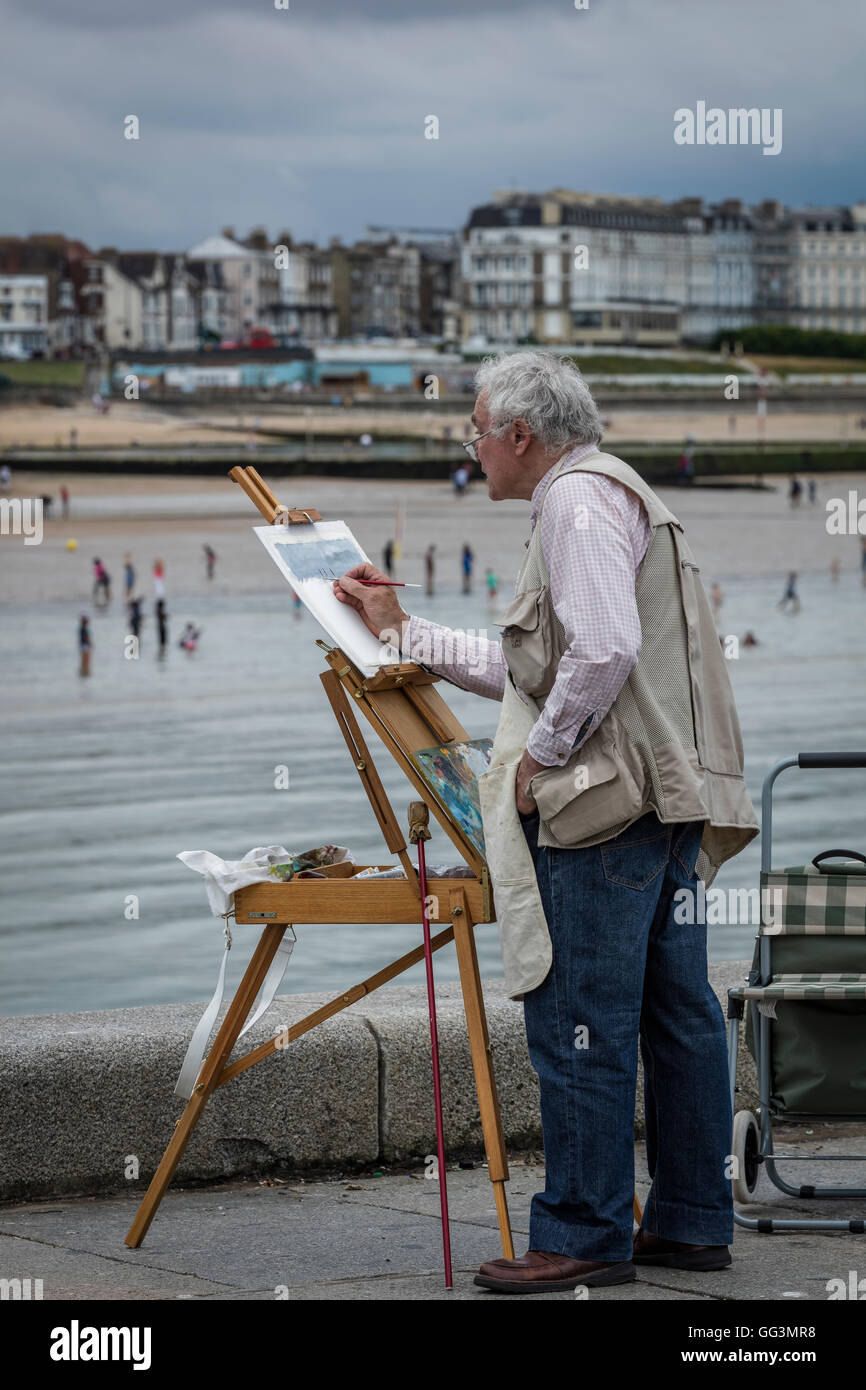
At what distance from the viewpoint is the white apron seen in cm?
375

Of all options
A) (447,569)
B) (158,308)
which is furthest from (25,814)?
(158,308)

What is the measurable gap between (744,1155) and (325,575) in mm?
1471

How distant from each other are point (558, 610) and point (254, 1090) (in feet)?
4.93

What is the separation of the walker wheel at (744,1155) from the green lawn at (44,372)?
347 ft

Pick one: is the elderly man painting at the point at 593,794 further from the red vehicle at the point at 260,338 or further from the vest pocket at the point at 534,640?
the red vehicle at the point at 260,338

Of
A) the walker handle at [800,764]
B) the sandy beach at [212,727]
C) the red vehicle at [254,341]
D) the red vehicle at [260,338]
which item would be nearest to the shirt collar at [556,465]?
the walker handle at [800,764]

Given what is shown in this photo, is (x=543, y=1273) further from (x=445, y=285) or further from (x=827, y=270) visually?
(x=827, y=270)

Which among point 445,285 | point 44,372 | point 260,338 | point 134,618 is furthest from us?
point 445,285

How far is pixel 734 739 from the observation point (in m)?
3.87

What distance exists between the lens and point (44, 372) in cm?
11200

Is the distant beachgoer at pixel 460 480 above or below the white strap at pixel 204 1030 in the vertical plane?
below

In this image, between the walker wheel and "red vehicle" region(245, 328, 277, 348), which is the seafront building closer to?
"red vehicle" region(245, 328, 277, 348)

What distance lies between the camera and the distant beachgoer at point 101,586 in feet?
172

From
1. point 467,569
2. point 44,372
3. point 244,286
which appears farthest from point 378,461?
point 244,286
